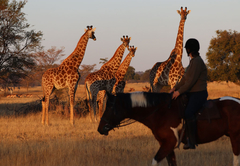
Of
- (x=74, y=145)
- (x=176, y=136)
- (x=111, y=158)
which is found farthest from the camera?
(x=74, y=145)

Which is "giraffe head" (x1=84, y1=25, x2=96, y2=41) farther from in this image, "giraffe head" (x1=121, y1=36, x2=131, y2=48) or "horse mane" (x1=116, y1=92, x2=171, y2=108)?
"horse mane" (x1=116, y1=92, x2=171, y2=108)

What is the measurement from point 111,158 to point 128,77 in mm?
67058

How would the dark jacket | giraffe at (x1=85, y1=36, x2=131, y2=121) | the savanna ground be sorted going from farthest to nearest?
giraffe at (x1=85, y1=36, x2=131, y2=121) → the savanna ground → the dark jacket

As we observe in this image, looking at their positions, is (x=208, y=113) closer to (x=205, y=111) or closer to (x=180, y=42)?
(x=205, y=111)

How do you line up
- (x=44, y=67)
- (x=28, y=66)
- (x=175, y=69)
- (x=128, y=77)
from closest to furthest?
(x=175, y=69), (x=28, y=66), (x=44, y=67), (x=128, y=77)

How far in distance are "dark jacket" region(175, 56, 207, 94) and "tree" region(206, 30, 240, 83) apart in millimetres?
27773

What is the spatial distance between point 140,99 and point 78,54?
851 centimetres

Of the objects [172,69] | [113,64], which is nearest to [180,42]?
[172,69]

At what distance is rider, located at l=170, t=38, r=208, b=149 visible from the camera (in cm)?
525

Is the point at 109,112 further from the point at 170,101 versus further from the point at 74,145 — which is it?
the point at 74,145

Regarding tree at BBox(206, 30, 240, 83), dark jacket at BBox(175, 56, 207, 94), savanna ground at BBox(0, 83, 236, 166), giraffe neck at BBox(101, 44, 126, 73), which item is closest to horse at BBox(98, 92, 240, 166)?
dark jacket at BBox(175, 56, 207, 94)

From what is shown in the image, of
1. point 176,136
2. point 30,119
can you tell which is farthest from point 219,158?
point 30,119

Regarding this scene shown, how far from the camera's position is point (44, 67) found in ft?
126

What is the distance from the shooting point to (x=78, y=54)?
1348 centimetres
